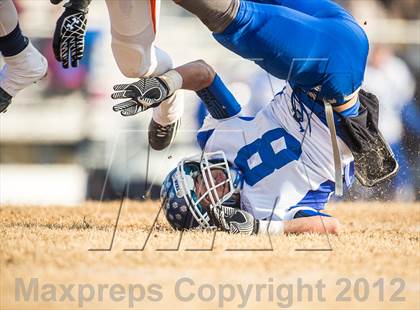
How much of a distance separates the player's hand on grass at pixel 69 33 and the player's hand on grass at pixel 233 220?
85cm

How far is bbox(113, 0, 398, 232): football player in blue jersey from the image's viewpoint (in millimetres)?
3082

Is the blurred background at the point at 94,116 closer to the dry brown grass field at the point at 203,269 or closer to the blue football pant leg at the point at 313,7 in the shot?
the blue football pant leg at the point at 313,7

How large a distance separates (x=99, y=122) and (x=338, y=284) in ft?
15.1

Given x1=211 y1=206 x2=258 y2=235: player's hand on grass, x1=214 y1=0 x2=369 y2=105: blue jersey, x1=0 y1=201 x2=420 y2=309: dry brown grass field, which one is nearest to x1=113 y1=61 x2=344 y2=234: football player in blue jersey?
x1=211 y1=206 x2=258 y2=235: player's hand on grass

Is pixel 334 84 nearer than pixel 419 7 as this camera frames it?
Yes

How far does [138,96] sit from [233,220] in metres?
0.68

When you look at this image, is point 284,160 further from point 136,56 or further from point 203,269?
point 203,269

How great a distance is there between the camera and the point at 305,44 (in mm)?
3117

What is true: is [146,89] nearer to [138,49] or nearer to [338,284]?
[138,49]

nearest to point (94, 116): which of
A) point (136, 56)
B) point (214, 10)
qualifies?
point (136, 56)

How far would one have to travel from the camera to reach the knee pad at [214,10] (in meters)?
2.85

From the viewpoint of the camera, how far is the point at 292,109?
3.50 m

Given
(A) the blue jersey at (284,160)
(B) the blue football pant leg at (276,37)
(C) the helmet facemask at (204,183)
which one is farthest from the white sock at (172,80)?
(A) the blue jersey at (284,160)

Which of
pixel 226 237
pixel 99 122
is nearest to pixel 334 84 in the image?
pixel 226 237
